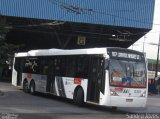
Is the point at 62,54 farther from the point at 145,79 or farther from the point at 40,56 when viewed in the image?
the point at 145,79

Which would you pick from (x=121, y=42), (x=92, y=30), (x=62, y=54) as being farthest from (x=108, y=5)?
(x=62, y=54)

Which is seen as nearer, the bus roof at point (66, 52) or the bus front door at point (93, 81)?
the bus front door at point (93, 81)

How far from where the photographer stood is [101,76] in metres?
20.8

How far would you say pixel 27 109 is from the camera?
64.1 feet

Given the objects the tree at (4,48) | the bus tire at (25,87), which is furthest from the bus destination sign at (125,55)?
the bus tire at (25,87)

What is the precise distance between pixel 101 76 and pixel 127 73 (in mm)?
1164

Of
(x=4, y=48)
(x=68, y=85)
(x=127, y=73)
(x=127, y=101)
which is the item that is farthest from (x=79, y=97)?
(x=4, y=48)

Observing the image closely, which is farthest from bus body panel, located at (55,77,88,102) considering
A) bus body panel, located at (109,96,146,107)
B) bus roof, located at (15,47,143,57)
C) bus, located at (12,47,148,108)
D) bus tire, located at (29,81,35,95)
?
bus tire, located at (29,81,35,95)

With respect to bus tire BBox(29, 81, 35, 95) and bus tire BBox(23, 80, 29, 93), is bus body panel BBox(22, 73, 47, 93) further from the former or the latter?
bus tire BBox(23, 80, 29, 93)

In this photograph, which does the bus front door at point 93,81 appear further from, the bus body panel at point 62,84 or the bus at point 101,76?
the bus body panel at point 62,84

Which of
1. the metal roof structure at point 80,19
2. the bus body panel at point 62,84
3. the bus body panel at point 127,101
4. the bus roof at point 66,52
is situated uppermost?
the metal roof structure at point 80,19

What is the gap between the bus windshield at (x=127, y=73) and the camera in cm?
2059

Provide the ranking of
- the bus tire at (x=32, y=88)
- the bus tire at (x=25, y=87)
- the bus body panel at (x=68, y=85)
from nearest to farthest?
the bus body panel at (x=68, y=85) → the bus tire at (x=32, y=88) → the bus tire at (x=25, y=87)

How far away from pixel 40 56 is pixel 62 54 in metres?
3.27
